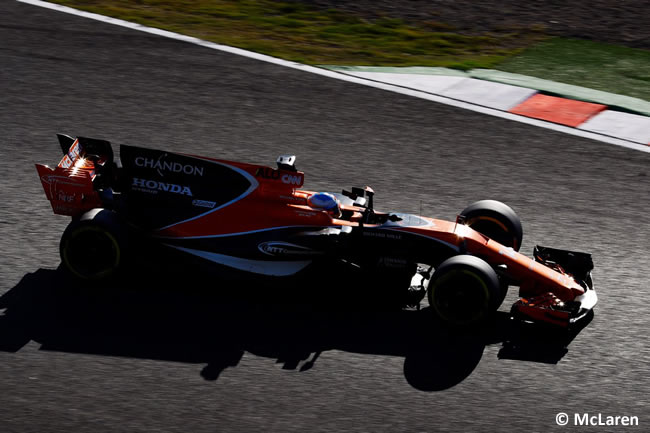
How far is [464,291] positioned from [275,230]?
1.56 meters

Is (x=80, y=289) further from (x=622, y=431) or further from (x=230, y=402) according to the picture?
(x=622, y=431)

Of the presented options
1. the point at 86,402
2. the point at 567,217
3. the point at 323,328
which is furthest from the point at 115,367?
the point at 567,217

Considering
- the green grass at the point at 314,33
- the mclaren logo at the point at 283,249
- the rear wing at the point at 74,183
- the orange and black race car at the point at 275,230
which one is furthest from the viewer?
the green grass at the point at 314,33

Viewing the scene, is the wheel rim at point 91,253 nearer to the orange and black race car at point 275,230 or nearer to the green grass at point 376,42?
the orange and black race car at point 275,230

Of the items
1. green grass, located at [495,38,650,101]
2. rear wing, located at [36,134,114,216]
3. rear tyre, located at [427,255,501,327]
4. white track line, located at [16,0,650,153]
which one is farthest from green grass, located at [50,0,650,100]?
rear tyre, located at [427,255,501,327]

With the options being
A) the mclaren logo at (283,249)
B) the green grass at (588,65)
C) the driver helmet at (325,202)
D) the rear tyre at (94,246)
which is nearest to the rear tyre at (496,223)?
the driver helmet at (325,202)

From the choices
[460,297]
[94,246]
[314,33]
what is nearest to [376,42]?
[314,33]

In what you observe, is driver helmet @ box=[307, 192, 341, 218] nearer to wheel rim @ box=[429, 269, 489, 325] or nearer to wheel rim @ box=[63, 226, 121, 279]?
wheel rim @ box=[429, 269, 489, 325]

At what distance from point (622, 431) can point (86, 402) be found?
352cm

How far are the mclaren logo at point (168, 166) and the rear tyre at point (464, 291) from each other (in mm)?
2086

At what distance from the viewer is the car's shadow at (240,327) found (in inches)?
268

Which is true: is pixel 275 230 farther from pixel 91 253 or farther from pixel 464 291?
pixel 464 291

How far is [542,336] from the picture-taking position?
7141 millimetres

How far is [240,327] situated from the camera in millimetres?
7125
